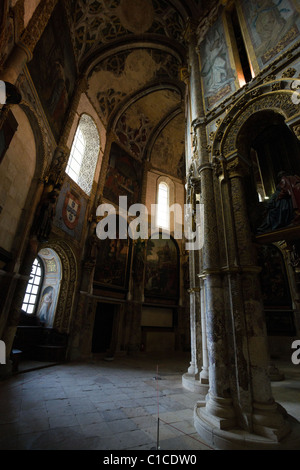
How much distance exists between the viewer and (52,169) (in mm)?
8430

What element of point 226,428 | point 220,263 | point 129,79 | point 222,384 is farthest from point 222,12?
point 226,428

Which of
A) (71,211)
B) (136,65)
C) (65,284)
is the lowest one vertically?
(65,284)

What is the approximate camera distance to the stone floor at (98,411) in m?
2.89

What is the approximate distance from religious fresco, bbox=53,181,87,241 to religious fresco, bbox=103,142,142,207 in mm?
2631

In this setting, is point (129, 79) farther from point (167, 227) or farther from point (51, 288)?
point (51, 288)

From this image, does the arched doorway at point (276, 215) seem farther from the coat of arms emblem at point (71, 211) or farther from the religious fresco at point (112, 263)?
the religious fresco at point (112, 263)

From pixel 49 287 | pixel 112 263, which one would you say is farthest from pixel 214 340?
pixel 112 263

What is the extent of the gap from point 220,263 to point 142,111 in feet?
51.4

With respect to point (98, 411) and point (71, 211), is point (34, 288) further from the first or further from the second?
point (98, 411)

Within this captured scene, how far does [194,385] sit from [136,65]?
670 inches

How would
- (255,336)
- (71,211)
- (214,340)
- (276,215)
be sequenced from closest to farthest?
(255,336) < (214,340) < (276,215) < (71,211)

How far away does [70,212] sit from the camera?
10.2m

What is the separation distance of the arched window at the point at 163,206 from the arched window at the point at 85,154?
5.90 metres

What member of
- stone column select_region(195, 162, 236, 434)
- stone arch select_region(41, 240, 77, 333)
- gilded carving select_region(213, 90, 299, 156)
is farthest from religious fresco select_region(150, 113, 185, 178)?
stone column select_region(195, 162, 236, 434)
